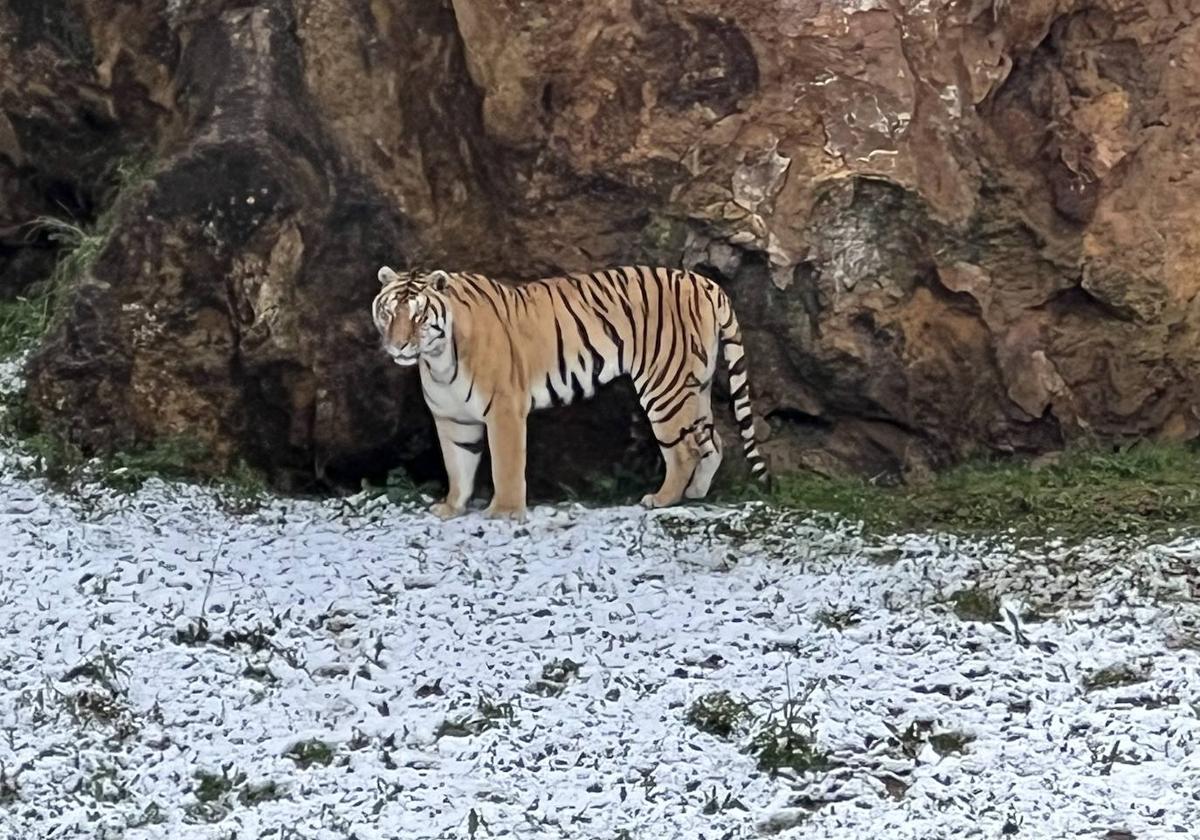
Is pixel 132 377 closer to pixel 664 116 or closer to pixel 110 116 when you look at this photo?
pixel 110 116

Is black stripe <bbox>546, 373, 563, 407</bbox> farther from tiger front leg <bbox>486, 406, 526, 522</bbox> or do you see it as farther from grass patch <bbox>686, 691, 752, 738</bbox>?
grass patch <bbox>686, 691, 752, 738</bbox>

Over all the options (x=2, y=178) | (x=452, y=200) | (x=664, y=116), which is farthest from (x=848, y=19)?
(x=2, y=178)

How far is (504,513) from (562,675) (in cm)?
160

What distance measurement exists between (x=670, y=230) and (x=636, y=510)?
160 cm

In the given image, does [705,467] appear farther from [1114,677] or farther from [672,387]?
[1114,677]

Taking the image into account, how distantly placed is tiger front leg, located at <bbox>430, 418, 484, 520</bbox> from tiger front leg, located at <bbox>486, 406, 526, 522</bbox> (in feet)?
0.91

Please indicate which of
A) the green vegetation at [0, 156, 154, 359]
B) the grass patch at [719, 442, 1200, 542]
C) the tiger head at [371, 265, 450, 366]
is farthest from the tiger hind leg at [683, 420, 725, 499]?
the green vegetation at [0, 156, 154, 359]

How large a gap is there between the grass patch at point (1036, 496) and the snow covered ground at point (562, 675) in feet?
0.88

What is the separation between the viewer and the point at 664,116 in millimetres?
8484

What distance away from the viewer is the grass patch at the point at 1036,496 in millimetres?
7383

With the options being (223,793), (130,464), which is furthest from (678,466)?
(223,793)

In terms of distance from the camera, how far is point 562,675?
20.7 feet

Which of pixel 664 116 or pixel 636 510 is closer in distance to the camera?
pixel 636 510

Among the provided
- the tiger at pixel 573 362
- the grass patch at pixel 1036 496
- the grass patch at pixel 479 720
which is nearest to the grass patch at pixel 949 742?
the grass patch at pixel 479 720
